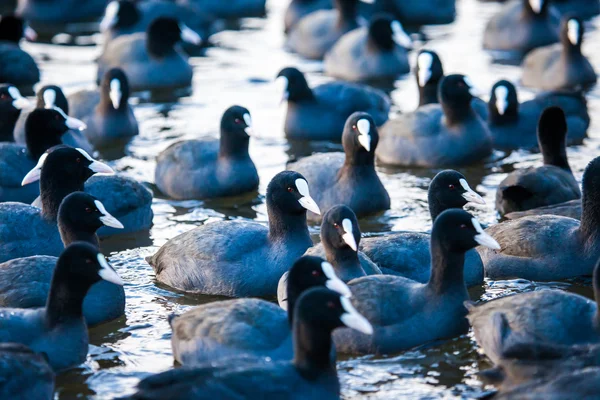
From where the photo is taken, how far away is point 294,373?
6.06 metres

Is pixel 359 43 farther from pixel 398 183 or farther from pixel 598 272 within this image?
pixel 598 272

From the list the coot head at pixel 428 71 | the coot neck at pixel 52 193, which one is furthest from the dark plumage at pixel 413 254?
the coot head at pixel 428 71

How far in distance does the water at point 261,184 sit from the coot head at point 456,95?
2.05ft

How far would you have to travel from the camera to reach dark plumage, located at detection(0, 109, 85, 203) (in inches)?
404

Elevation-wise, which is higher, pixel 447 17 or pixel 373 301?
pixel 447 17

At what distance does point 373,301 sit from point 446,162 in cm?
472

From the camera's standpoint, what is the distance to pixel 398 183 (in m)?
11.4

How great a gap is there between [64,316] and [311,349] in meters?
1.72

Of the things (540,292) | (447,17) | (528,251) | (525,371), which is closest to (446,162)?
(528,251)

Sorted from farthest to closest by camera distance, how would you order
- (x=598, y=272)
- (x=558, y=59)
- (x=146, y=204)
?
(x=558, y=59) → (x=146, y=204) → (x=598, y=272)

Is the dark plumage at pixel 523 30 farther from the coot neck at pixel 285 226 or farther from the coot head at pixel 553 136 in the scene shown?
the coot neck at pixel 285 226

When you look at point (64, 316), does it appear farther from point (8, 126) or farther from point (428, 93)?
point (428, 93)

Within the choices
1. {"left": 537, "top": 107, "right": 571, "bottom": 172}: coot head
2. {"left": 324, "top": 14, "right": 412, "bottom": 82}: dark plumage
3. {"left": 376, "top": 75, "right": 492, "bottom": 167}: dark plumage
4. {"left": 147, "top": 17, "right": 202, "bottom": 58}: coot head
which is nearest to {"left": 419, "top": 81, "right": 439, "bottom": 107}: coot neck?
{"left": 376, "top": 75, "right": 492, "bottom": 167}: dark plumage

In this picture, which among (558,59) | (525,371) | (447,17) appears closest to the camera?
(525,371)
